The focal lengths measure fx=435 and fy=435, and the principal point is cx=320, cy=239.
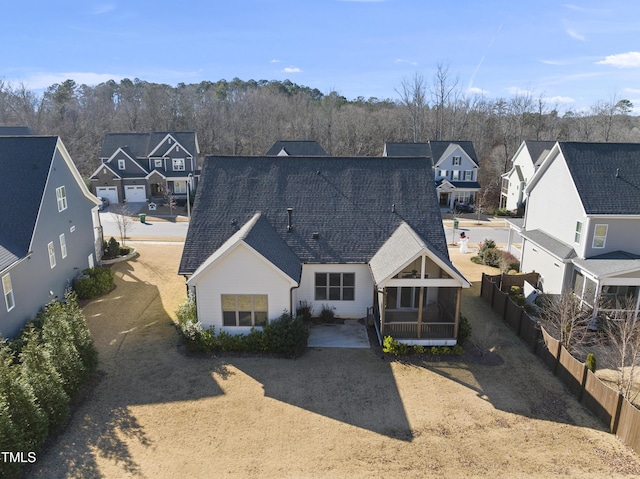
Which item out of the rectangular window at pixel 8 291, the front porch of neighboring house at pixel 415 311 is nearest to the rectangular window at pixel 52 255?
the rectangular window at pixel 8 291

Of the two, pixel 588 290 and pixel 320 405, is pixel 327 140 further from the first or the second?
pixel 320 405

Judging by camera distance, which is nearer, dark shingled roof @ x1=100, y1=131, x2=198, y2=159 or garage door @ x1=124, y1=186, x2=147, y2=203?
garage door @ x1=124, y1=186, x2=147, y2=203

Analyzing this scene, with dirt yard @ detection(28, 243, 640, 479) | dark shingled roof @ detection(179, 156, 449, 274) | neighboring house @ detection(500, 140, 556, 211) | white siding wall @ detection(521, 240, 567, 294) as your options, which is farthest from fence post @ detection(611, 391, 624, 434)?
neighboring house @ detection(500, 140, 556, 211)

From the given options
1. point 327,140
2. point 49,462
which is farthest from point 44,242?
point 327,140

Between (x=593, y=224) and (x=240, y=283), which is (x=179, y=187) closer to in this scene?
(x=240, y=283)

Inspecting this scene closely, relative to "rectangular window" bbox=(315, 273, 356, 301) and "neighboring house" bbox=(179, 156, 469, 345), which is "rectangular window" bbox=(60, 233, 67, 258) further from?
"rectangular window" bbox=(315, 273, 356, 301)
